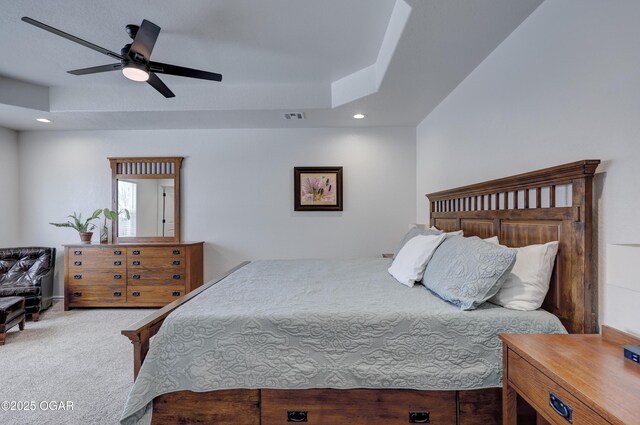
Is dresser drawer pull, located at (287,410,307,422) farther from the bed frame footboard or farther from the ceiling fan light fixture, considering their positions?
the ceiling fan light fixture

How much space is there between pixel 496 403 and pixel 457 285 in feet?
1.89

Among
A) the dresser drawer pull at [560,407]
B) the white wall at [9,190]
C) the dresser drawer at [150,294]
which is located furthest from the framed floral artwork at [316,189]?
the white wall at [9,190]

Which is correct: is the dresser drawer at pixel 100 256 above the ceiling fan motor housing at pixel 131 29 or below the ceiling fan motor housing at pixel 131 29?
below

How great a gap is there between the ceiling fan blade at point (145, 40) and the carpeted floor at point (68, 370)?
2494 millimetres

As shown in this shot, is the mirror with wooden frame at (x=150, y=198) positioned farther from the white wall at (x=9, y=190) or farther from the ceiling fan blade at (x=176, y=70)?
the ceiling fan blade at (x=176, y=70)

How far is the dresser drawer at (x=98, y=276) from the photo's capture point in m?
3.69

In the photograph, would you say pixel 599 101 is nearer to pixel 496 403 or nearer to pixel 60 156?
pixel 496 403

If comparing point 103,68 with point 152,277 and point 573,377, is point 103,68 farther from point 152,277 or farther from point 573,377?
point 573,377

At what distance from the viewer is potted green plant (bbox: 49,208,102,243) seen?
12.7 feet

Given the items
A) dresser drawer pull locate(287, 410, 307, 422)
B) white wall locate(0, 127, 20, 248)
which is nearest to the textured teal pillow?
dresser drawer pull locate(287, 410, 307, 422)

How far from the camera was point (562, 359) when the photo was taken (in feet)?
3.30

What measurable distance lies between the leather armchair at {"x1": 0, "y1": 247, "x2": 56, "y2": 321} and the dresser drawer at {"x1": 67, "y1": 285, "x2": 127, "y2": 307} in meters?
0.33

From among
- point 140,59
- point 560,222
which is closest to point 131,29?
point 140,59

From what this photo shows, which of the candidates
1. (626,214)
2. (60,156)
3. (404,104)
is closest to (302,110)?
(404,104)
